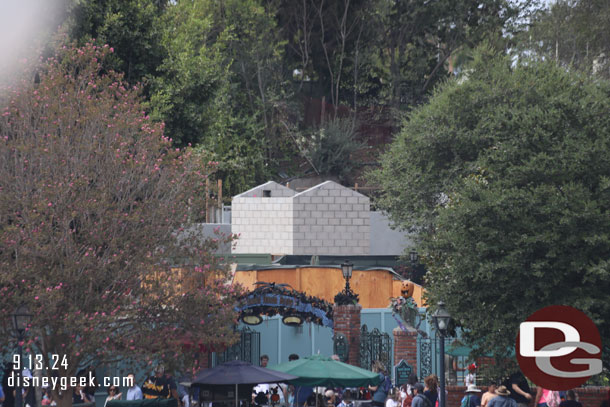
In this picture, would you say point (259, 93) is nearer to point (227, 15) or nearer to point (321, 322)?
point (227, 15)

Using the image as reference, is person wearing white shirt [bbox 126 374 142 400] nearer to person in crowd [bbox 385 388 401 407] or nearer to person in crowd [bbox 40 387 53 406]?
person in crowd [bbox 40 387 53 406]

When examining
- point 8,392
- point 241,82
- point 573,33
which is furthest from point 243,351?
point 573,33

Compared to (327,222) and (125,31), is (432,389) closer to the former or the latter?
(125,31)

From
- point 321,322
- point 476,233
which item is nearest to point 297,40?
point 321,322

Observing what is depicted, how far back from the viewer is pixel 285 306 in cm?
2636

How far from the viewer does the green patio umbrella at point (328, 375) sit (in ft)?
63.3

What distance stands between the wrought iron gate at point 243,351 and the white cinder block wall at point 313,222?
12.8m

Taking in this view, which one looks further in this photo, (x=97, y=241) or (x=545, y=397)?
(x=545, y=397)

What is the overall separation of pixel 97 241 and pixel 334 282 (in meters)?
15.3

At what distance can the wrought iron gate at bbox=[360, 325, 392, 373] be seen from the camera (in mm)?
26516

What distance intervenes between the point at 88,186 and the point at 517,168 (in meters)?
9.40

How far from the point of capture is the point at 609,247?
67.9 feet

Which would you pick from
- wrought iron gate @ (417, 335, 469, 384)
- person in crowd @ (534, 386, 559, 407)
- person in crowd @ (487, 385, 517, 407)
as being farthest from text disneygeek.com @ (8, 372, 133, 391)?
person in crowd @ (534, 386, 559, 407)

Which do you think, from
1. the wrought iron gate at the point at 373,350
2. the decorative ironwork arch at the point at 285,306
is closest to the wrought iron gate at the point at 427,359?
the wrought iron gate at the point at 373,350
